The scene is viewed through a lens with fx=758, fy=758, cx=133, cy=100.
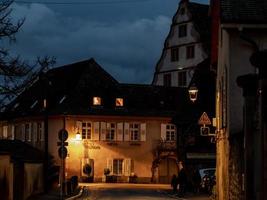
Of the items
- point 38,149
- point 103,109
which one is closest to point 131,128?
point 103,109

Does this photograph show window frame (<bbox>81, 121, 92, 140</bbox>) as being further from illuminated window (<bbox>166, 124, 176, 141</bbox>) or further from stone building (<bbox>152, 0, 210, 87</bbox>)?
stone building (<bbox>152, 0, 210, 87</bbox>)

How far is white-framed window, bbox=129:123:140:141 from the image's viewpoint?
7544 cm

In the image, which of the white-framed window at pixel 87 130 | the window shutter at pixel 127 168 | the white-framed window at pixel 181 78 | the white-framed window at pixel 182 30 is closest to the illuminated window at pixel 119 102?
the white-framed window at pixel 87 130

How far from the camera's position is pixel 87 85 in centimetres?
7856

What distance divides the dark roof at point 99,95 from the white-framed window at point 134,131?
1.15m

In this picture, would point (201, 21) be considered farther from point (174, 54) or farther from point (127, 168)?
point (127, 168)

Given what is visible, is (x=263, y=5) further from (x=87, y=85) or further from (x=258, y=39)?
(x=87, y=85)

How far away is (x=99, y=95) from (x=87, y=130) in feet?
13.9

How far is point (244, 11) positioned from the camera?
26.4 meters

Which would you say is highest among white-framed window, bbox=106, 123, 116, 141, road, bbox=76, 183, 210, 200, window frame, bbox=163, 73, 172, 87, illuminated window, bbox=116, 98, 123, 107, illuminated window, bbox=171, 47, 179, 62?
illuminated window, bbox=171, 47, 179, 62

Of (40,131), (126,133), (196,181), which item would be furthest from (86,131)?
(196,181)

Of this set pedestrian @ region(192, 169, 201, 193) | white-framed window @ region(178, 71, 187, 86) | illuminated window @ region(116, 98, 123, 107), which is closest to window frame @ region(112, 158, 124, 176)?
illuminated window @ region(116, 98, 123, 107)

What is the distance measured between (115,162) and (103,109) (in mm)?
5437

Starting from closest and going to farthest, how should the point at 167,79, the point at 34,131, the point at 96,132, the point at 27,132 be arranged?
the point at 96,132, the point at 34,131, the point at 27,132, the point at 167,79
